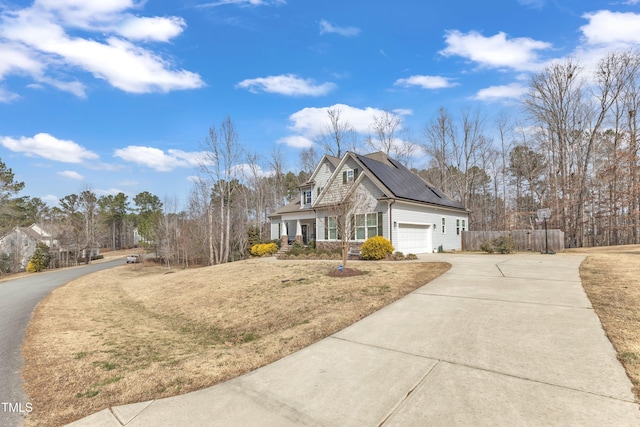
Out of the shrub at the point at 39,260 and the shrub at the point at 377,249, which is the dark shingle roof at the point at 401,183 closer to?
the shrub at the point at 377,249

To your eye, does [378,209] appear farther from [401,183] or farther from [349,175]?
[401,183]

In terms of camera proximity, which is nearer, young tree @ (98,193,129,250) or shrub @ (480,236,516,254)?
shrub @ (480,236,516,254)

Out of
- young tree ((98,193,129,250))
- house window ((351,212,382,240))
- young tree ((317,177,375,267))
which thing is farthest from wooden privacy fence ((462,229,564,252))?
young tree ((98,193,129,250))

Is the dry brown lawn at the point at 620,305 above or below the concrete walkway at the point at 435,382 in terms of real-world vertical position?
above

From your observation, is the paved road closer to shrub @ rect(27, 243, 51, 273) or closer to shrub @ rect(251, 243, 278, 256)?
shrub @ rect(251, 243, 278, 256)

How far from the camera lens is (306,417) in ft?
9.84

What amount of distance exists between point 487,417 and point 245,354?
11.6 ft

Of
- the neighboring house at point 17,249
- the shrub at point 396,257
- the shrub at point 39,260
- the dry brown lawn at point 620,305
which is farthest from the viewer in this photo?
the neighboring house at point 17,249

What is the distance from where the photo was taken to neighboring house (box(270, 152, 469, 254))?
17984 mm

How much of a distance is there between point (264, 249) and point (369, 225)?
33.3ft

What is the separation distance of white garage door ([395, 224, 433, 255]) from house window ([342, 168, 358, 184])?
430 centimetres

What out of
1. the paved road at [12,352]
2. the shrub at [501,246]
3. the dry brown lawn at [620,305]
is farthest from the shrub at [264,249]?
the dry brown lawn at [620,305]

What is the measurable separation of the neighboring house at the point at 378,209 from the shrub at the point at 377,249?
3.81 feet

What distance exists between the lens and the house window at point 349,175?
65.6 ft
